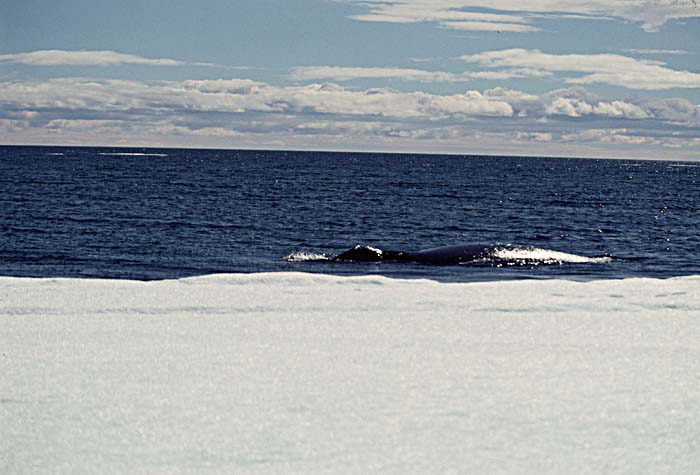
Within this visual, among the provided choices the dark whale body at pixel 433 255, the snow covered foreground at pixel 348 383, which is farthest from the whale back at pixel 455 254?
the snow covered foreground at pixel 348 383

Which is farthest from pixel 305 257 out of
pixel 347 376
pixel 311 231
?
pixel 347 376

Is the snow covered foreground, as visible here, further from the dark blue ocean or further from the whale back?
the whale back

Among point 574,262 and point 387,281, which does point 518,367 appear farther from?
point 574,262

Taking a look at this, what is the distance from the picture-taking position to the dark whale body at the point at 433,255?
29.1 m

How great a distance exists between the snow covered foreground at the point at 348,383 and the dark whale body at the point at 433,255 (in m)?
18.6

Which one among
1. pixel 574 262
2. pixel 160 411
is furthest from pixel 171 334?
pixel 574 262

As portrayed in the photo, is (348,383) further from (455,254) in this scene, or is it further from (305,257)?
(305,257)

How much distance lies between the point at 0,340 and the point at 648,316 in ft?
23.5

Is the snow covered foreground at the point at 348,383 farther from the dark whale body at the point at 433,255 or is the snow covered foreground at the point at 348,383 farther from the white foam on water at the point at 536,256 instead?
the white foam on water at the point at 536,256

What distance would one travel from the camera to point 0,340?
807 centimetres

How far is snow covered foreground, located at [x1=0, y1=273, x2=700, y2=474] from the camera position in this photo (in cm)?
511

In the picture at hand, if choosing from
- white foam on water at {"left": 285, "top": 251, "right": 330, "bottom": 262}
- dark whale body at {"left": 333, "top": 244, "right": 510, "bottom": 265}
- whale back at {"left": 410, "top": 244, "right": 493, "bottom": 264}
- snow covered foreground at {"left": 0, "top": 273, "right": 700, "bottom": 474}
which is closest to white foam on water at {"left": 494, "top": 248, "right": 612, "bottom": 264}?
dark whale body at {"left": 333, "top": 244, "right": 510, "bottom": 265}

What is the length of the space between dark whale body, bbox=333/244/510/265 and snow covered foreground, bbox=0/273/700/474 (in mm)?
18635

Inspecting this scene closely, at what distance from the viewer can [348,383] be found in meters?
6.43
